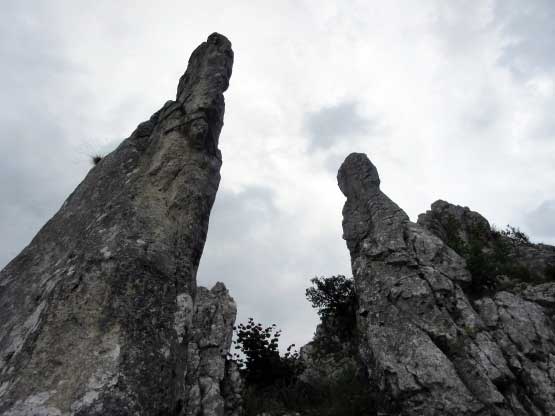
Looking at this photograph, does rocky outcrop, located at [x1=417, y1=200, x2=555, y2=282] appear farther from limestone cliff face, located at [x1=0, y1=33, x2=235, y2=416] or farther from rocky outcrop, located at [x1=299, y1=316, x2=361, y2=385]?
limestone cliff face, located at [x1=0, y1=33, x2=235, y2=416]

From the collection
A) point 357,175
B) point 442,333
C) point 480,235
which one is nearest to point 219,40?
point 442,333

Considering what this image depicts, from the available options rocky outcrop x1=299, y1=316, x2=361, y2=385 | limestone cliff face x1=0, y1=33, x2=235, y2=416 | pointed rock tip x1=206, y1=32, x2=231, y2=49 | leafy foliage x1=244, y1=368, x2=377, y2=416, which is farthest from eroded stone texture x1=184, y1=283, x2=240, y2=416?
pointed rock tip x1=206, y1=32, x2=231, y2=49

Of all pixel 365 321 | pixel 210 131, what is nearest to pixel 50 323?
pixel 210 131

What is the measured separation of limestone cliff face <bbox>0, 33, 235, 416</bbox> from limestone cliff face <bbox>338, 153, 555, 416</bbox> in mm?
7637

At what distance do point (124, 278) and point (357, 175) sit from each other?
15310mm

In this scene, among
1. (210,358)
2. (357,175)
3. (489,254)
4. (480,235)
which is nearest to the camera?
(210,358)

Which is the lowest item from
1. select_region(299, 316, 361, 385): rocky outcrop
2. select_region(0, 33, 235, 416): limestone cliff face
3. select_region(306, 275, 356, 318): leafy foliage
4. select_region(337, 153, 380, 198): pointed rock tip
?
select_region(0, 33, 235, 416): limestone cliff face

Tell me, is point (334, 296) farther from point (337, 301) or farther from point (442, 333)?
point (442, 333)

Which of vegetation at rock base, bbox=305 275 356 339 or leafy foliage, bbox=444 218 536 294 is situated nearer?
leafy foliage, bbox=444 218 536 294

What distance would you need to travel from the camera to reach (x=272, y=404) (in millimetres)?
12031

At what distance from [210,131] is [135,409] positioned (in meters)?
3.59

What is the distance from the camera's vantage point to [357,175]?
17.7 metres

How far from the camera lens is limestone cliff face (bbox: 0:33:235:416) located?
2.82 m

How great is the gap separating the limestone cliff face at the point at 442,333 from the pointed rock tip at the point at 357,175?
9.72ft
